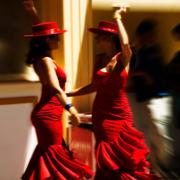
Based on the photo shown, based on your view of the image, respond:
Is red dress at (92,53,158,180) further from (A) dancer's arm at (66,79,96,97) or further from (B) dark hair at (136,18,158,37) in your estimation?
(B) dark hair at (136,18,158,37)

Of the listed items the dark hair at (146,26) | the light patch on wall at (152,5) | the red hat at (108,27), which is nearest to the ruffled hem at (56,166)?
the red hat at (108,27)

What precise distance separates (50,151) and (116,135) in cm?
64

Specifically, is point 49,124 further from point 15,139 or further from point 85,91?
point 15,139

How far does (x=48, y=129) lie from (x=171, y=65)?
1.91 metres

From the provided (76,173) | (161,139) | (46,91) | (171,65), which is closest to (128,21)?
(171,65)

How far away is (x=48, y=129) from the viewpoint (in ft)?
11.0

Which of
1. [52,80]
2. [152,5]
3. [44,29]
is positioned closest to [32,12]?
[44,29]

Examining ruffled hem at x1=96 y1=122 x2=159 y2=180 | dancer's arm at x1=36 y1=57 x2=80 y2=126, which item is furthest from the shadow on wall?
ruffled hem at x1=96 y1=122 x2=159 y2=180

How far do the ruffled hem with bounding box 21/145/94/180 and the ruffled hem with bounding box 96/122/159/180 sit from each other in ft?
0.66

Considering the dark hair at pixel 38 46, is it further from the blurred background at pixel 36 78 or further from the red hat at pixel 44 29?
the blurred background at pixel 36 78

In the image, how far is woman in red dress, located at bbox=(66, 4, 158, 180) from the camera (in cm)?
336

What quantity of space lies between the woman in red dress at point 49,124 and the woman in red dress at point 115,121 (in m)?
0.24

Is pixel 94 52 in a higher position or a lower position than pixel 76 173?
higher

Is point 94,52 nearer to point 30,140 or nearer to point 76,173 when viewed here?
point 30,140
